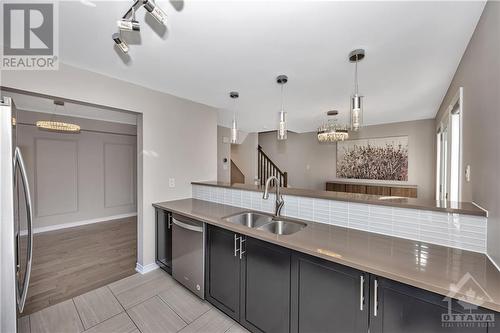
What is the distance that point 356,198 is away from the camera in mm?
1750

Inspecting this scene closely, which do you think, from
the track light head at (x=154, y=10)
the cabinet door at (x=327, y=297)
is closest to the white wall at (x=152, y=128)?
the track light head at (x=154, y=10)

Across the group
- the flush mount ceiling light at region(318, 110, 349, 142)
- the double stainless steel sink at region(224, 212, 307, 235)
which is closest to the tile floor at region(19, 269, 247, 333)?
the double stainless steel sink at region(224, 212, 307, 235)

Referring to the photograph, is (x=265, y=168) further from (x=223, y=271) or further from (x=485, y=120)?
(x=485, y=120)

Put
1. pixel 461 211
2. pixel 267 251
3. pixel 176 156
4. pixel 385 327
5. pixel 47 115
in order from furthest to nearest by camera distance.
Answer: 1. pixel 47 115
2. pixel 176 156
3. pixel 267 251
4. pixel 461 211
5. pixel 385 327

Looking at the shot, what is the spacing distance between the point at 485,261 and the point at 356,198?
0.77m

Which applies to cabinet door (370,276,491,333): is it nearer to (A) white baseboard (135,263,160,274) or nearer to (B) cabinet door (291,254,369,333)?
(B) cabinet door (291,254,369,333)

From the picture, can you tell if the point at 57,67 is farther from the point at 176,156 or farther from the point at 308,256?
the point at 308,256

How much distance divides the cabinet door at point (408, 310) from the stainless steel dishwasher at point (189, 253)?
1.52 metres

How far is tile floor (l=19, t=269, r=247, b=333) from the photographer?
177 centimetres

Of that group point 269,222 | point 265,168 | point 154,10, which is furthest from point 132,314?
point 265,168

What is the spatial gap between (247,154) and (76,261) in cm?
486

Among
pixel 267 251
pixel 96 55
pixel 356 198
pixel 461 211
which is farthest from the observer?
pixel 96 55

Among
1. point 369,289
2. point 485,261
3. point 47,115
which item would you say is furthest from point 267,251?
point 47,115

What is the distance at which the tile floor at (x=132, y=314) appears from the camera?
177 centimetres
